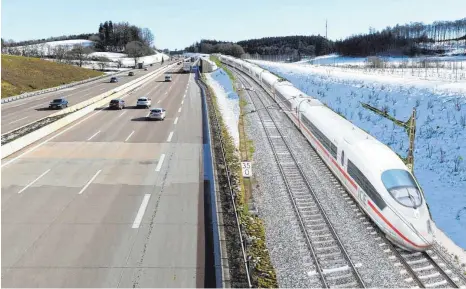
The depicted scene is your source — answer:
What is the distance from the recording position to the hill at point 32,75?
69.1 m

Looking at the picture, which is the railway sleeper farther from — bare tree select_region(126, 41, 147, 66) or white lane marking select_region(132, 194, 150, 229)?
bare tree select_region(126, 41, 147, 66)

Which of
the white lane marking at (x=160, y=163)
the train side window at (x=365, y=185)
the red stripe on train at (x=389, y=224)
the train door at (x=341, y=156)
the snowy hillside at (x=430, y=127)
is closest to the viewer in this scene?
the red stripe on train at (x=389, y=224)

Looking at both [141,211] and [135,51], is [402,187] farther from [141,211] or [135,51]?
[135,51]

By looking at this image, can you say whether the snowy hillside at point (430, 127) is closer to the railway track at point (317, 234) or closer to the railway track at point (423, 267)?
the railway track at point (423, 267)

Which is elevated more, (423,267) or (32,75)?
(32,75)

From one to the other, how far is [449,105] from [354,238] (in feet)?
57.4

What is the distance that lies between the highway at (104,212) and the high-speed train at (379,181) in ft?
22.3

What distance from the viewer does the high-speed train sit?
13969 mm

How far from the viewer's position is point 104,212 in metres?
17.3

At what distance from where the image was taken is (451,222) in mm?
17047

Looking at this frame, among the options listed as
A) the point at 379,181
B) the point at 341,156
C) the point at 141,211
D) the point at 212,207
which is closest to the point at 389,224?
the point at 379,181

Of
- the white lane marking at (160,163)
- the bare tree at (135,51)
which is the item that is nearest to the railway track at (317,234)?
the white lane marking at (160,163)

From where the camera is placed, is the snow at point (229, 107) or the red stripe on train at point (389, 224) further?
the snow at point (229, 107)

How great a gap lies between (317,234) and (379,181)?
3.15 m
